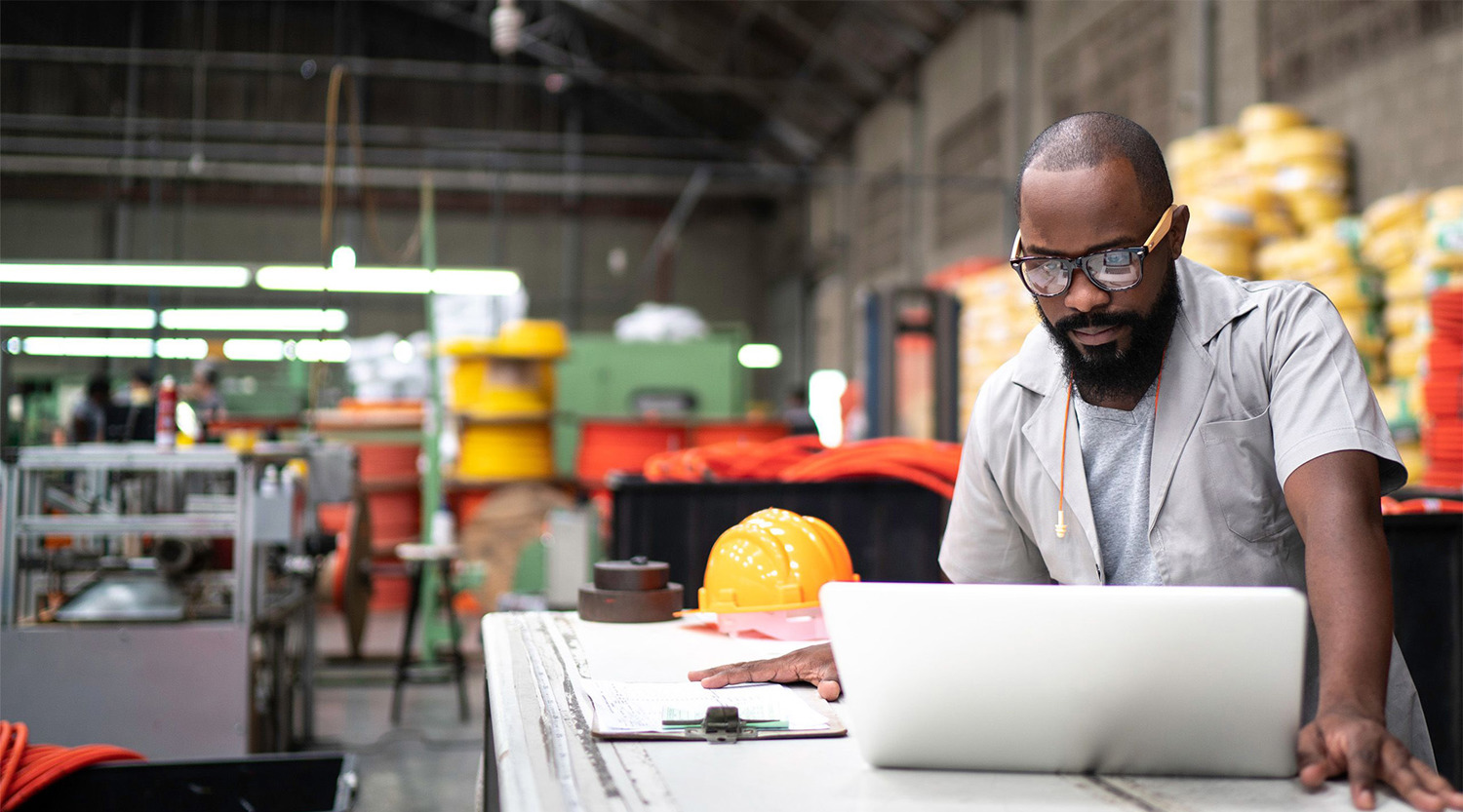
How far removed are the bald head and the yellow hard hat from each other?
2.39 feet

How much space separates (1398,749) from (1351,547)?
253mm

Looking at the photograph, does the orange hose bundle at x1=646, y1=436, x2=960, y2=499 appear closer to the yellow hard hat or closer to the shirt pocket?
the yellow hard hat

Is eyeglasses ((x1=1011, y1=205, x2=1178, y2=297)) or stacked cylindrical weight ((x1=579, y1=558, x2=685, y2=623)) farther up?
eyeglasses ((x1=1011, y1=205, x2=1178, y2=297))

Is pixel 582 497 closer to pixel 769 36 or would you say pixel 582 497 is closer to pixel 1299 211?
pixel 1299 211

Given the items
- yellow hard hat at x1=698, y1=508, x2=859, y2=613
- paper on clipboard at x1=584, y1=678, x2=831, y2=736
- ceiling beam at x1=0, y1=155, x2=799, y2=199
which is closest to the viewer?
paper on clipboard at x1=584, y1=678, x2=831, y2=736

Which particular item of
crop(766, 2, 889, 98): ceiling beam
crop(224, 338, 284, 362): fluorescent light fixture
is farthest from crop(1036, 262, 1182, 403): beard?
crop(224, 338, 284, 362): fluorescent light fixture

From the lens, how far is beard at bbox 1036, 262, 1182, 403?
54.8 inches

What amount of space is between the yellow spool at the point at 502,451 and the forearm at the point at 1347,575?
6.36 m

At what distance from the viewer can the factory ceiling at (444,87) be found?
1369cm

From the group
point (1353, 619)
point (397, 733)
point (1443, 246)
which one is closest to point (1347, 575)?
point (1353, 619)

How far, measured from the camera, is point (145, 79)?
15.1 meters

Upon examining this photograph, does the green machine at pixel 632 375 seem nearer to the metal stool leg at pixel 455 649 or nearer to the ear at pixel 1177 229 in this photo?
the metal stool leg at pixel 455 649

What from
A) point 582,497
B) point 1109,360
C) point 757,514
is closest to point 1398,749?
point 1109,360

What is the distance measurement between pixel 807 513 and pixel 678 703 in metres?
1.77
